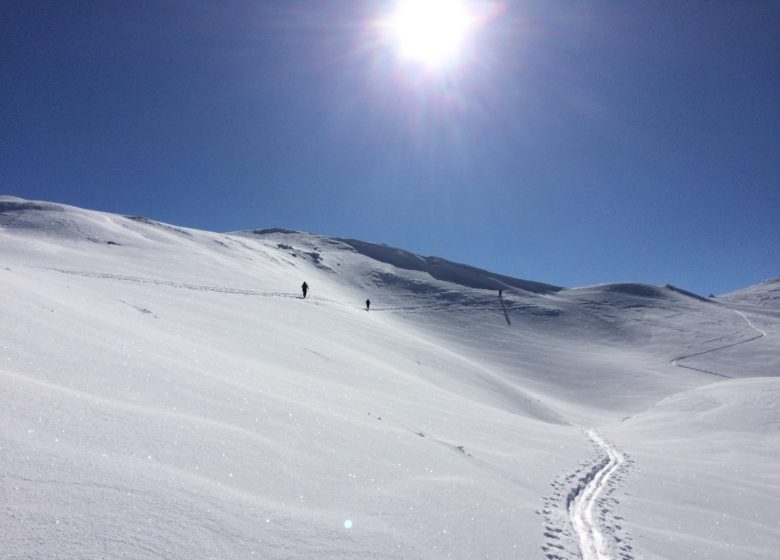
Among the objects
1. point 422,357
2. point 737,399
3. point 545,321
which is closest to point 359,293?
point 545,321

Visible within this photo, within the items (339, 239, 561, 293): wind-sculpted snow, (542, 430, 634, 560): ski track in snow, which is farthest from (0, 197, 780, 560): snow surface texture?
(339, 239, 561, 293): wind-sculpted snow

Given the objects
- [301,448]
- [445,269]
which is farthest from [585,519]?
[445,269]

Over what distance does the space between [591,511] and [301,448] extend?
5.96 metres

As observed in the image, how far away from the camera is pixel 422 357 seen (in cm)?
2867

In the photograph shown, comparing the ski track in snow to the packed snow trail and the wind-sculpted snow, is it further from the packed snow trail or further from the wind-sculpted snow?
the wind-sculpted snow

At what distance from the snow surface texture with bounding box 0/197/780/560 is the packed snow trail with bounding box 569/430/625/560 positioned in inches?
2.3

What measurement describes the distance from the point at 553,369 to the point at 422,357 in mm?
20131

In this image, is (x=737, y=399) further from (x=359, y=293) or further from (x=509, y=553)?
(x=359, y=293)

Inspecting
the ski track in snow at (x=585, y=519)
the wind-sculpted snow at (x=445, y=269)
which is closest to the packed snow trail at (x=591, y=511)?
the ski track in snow at (x=585, y=519)

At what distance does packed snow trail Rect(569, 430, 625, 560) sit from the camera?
750 centimetres

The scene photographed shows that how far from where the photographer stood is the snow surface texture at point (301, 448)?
4.80 metres

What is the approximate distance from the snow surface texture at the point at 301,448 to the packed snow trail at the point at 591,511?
0.19 ft

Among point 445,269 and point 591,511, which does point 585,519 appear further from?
point 445,269

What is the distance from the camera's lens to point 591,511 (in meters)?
9.40
